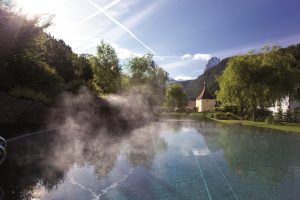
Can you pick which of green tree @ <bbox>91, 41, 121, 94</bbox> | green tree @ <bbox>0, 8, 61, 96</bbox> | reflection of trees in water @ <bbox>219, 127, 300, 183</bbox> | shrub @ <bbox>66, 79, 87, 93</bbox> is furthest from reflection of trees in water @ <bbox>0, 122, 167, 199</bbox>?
green tree @ <bbox>91, 41, 121, 94</bbox>

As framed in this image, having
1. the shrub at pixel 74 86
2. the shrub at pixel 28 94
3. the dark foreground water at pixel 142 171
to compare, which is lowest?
the dark foreground water at pixel 142 171

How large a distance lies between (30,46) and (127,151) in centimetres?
1036

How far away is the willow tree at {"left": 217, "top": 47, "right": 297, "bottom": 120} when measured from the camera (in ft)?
123

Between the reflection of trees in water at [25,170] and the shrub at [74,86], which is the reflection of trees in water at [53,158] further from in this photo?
the shrub at [74,86]

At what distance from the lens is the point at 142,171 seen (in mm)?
11398

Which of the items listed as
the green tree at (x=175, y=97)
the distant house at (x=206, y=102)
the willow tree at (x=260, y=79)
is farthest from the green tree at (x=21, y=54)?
the distant house at (x=206, y=102)

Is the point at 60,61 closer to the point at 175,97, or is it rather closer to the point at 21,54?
the point at 21,54

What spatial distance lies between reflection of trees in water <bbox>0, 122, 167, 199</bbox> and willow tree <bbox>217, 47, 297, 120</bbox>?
2503 centimetres

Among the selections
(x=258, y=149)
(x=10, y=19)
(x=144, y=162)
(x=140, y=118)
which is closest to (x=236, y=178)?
(x=144, y=162)

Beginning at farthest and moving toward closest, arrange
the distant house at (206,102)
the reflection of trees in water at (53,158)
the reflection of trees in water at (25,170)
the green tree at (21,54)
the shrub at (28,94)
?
the distant house at (206,102) → the shrub at (28,94) → the green tree at (21,54) → the reflection of trees in water at (53,158) → the reflection of trees in water at (25,170)

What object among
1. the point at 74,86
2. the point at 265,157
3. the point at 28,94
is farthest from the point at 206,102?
the point at 28,94

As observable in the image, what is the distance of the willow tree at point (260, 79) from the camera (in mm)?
37375

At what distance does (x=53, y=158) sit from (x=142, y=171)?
13.5ft

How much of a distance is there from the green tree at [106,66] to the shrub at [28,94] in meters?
33.2
